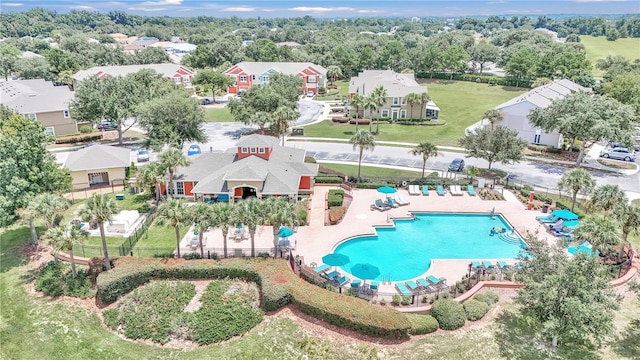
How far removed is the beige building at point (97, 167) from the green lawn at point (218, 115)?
108 ft

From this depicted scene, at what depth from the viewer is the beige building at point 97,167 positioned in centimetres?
4741

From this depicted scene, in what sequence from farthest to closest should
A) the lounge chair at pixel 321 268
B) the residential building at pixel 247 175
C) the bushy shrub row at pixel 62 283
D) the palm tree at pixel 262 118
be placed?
1. the palm tree at pixel 262 118
2. the residential building at pixel 247 175
3. the lounge chair at pixel 321 268
4. the bushy shrub row at pixel 62 283

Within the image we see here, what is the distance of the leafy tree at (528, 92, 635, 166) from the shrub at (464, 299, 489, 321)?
34448 millimetres

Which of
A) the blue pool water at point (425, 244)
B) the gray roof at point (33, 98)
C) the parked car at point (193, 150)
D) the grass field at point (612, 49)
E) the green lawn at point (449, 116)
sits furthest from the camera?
the grass field at point (612, 49)

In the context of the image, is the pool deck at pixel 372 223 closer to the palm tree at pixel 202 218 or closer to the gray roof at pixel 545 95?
the palm tree at pixel 202 218

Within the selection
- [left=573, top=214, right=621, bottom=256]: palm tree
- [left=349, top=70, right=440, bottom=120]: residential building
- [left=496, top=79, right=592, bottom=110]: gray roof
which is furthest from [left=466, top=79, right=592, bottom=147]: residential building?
[left=573, top=214, right=621, bottom=256]: palm tree

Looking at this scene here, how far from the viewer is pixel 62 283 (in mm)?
30797

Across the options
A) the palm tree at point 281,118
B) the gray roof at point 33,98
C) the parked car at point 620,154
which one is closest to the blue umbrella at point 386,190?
the palm tree at point 281,118

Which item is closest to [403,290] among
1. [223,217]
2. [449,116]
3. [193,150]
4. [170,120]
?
[223,217]

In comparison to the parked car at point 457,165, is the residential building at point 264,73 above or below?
above

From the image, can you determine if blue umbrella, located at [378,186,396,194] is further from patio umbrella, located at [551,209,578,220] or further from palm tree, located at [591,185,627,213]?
palm tree, located at [591,185,627,213]

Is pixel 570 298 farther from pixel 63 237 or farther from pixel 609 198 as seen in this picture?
pixel 63 237

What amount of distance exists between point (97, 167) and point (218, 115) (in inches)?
1574

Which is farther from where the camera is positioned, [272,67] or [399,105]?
[272,67]
